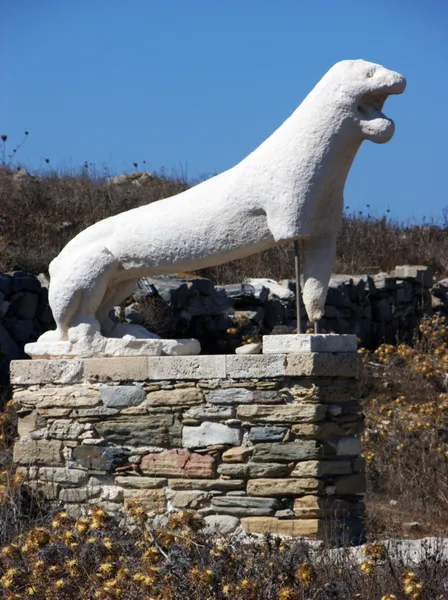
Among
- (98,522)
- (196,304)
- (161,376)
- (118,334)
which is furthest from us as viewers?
(196,304)

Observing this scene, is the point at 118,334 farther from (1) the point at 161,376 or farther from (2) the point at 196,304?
(2) the point at 196,304

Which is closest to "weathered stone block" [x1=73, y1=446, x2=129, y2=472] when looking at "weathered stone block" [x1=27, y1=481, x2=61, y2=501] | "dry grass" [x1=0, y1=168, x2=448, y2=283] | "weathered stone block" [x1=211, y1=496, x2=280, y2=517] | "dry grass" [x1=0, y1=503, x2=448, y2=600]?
"weathered stone block" [x1=27, y1=481, x2=61, y2=501]

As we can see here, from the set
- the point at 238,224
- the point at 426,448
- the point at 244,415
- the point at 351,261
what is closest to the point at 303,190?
the point at 238,224

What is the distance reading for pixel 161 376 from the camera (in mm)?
6402

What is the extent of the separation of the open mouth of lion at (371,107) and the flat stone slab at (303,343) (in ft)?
4.49

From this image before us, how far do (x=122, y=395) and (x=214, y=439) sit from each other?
738 mm

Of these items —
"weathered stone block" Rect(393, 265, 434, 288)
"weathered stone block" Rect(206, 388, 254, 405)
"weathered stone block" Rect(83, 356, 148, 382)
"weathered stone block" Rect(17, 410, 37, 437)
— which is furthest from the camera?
"weathered stone block" Rect(393, 265, 434, 288)

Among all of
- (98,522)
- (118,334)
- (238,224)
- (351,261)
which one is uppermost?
(351,261)

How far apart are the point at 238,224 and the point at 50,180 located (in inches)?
382

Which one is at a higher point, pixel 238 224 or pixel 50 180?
pixel 50 180

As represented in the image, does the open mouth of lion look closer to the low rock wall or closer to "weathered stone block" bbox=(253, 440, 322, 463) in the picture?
"weathered stone block" bbox=(253, 440, 322, 463)

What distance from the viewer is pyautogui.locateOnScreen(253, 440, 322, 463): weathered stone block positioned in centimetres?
596

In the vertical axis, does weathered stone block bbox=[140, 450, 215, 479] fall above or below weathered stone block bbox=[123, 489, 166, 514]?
above

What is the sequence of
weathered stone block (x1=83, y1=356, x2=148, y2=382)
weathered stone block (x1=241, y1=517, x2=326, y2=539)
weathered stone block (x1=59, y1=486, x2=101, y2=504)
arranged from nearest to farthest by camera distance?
weathered stone block (x1=241, y1=517, x2=326, y2=539), weathered stone block (x1=83, y1=356, x2=148, y2=382), weathered stone block (x1=59, y1=486, x2=101, y2=504)
